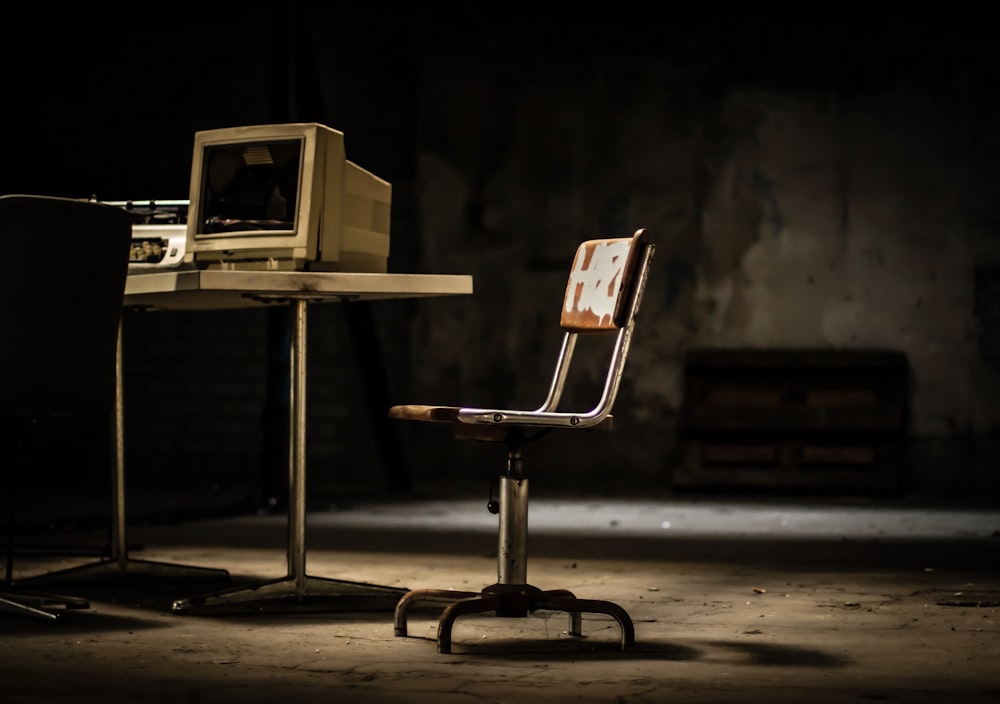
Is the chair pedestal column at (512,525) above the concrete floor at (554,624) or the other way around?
above

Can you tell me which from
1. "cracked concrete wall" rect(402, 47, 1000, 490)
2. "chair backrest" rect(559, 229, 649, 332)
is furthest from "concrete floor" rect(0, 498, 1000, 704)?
"cracked concrete wall" rect(402, 47, 1000, 490)

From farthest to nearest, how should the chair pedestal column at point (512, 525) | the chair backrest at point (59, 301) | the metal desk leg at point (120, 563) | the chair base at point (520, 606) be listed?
the metal desk leg at point (120, 563) → the chair backrest at point (59, 301) → the chair pedestal column at point (512, 525) → the chair base at point (520, 606)

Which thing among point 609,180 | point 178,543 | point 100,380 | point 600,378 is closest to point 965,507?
point 600,378

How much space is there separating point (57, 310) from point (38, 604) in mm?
803

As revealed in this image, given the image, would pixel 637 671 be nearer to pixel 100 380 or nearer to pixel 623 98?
pixel 100 380

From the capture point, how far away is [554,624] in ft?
13.0

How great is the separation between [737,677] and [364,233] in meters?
1.70

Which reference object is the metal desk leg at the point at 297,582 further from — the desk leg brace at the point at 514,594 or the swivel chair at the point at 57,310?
the desk leg brace at the point at 514,594

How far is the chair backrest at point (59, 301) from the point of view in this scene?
3.88m

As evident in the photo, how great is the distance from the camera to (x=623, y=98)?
8.57 m

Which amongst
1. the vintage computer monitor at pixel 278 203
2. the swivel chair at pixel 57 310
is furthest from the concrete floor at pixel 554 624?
the vintage computer monitor at pixel 278 203

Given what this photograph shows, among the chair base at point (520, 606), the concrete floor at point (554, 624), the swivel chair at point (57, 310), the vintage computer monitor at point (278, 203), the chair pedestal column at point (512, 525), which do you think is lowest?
the concrete floor at point (554, 624)

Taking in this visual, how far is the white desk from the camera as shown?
3955mm

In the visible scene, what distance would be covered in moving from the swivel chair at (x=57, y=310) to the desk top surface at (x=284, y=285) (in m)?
0.15
